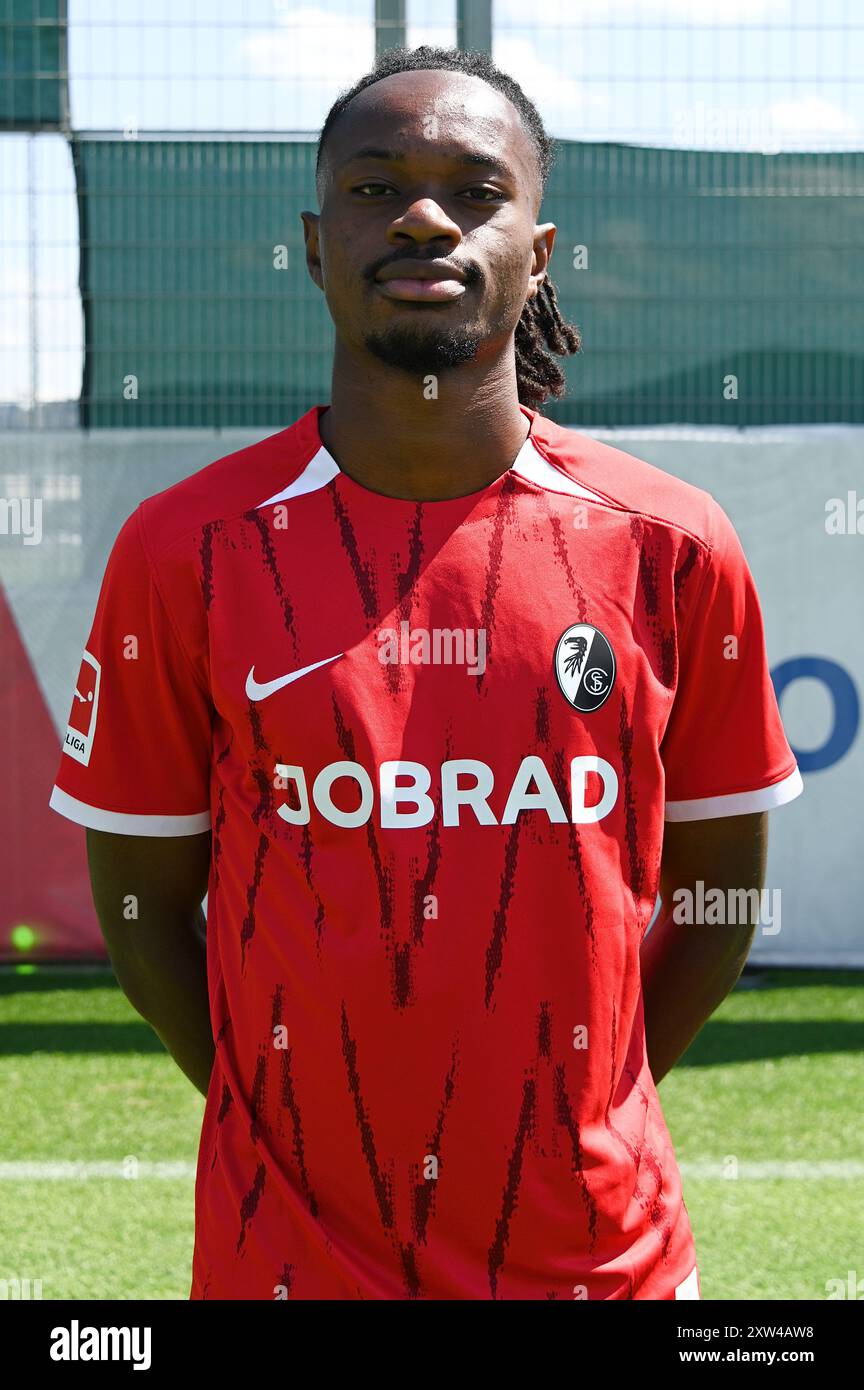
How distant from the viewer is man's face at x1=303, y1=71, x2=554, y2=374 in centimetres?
146

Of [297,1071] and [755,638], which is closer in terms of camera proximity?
[297,1071]

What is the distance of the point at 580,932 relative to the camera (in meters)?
1.46

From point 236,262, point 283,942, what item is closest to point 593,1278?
point 283,942

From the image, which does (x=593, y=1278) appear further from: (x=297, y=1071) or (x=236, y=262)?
(x=236, y=262)

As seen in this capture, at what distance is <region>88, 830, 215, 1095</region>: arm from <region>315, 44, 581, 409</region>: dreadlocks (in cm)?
69

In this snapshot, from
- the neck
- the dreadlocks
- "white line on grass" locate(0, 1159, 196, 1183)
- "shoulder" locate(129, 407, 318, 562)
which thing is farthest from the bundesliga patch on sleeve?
"white line on grass" locate(0, 1159, 196, 1183)

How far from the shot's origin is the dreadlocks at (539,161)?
1612 millimetres

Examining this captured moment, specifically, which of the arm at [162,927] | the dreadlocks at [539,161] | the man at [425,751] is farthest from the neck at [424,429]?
the arm at [162,927]

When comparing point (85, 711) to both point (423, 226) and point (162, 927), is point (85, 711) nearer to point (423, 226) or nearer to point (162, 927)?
point (162, 927)

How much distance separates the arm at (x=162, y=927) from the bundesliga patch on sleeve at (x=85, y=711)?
0.09 m

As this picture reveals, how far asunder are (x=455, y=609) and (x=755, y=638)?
1.13 ft

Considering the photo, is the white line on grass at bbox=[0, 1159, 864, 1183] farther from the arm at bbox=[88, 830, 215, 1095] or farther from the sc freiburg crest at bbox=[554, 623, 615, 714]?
the sc freiburg crest at bbox=[554, 623, 615, 714]
